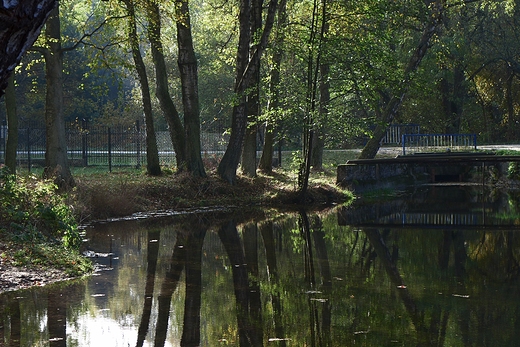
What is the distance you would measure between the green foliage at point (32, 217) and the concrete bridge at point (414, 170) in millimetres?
15274

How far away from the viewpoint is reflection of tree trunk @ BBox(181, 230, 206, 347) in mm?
7707

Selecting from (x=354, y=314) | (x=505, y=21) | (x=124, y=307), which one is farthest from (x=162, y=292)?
(x=505, y=21)

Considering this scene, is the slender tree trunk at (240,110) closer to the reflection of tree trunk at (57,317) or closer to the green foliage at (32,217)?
the green foliage at (32,217)

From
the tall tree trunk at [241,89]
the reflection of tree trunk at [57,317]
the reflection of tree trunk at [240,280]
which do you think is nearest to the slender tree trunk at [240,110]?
the tall tree trunk at [241,89]

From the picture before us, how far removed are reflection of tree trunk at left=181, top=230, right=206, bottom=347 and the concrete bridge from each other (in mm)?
12720

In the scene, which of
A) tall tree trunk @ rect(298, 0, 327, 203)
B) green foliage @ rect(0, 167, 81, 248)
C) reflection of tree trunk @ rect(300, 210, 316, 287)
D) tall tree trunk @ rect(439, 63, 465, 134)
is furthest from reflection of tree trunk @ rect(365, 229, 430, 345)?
tall tree trunk @ rect(439, 63, 465, 134)

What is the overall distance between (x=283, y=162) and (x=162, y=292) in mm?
29034

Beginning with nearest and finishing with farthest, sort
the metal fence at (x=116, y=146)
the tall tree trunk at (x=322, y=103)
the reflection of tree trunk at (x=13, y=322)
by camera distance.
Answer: the reflection of tree trunk at (x=13, y=322)
the tall tree trunk at (x=322, y=103)
the metal fence at (x=116, y=146)

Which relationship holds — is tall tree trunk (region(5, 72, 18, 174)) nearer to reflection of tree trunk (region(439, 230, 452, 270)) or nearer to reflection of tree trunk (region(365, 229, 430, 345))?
reflection of tree trunk (region(365, 229, 430, 345))

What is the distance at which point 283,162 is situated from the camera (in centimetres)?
3891

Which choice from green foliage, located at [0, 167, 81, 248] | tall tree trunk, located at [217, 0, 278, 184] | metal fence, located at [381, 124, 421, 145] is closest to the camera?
green foliage, located at [0, 167, 81, 248]

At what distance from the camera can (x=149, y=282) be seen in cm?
1081

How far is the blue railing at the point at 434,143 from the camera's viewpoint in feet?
123

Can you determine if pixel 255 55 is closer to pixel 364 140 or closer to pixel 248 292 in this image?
pixel 248 292
